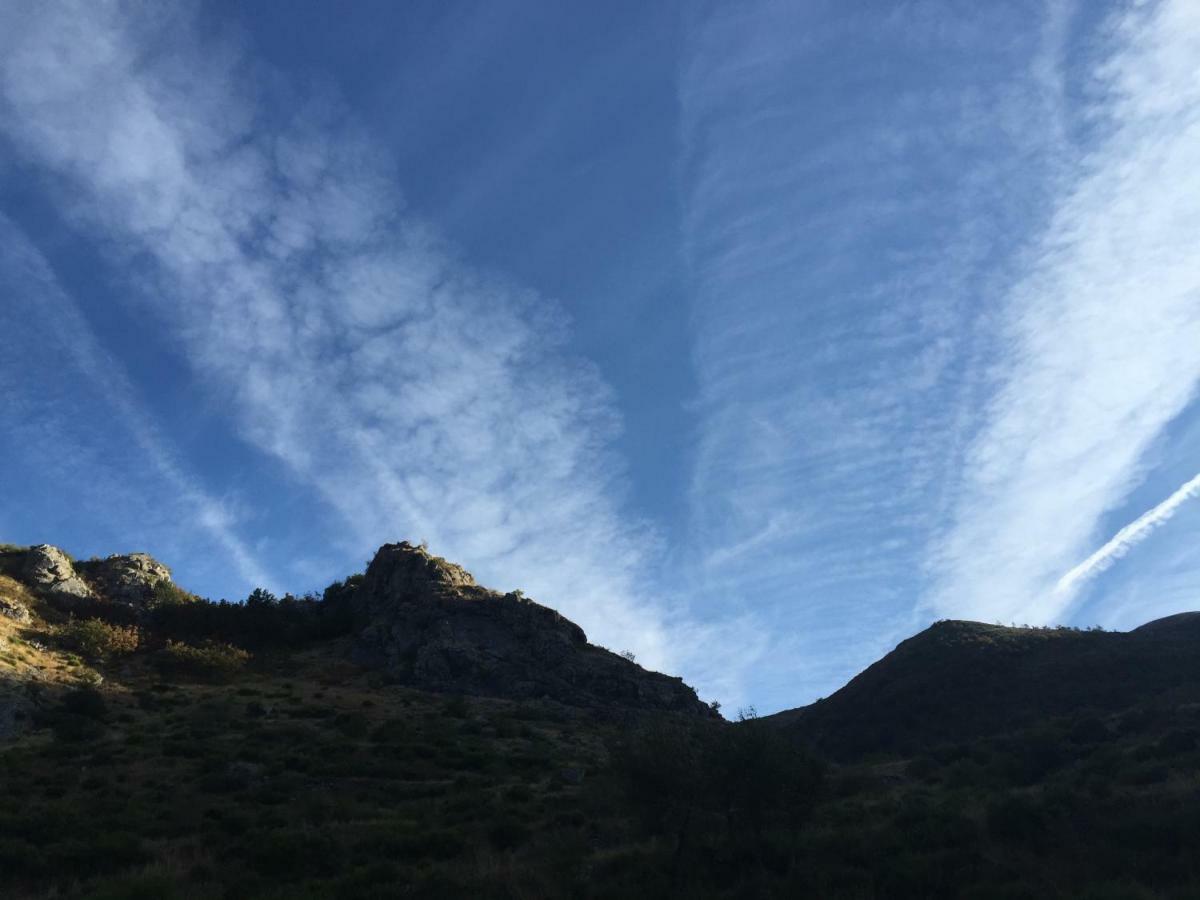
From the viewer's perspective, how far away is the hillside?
64.1 feet

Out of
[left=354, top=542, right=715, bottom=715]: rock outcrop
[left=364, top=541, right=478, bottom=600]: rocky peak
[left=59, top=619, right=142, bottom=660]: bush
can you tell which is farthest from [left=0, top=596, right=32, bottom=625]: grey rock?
[left=364, top=541, right=478, bottom=600]: rocky peak

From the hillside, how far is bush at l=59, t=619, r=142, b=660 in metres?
0.23

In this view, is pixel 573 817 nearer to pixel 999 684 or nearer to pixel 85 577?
pixel 999 684

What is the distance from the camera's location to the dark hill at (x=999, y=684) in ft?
177

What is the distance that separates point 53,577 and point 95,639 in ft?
40.7

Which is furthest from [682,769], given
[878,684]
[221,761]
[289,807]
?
[878,684]

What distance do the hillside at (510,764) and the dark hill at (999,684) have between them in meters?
0.35

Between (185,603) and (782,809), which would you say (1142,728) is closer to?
(782,809)

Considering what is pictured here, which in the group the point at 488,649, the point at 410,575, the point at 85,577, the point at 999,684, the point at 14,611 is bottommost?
the point at 999,684

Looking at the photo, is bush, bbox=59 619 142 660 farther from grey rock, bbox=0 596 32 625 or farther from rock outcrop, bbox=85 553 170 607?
rock outcrop, bbox=85 553 170 607

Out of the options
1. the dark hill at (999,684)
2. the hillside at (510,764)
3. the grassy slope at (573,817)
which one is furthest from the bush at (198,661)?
the dark hill at (999,684)

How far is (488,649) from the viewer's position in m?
59.7

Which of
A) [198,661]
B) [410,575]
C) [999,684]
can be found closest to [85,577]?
[198,661]

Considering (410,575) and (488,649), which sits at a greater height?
(410,575)
